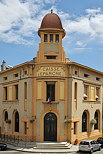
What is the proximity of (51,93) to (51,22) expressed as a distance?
10423mm

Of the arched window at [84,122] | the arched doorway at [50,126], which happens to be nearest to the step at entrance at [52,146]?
the arched doorway at [50,126]

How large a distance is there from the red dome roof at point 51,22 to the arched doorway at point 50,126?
12.6 metres

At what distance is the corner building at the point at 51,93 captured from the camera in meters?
30.9

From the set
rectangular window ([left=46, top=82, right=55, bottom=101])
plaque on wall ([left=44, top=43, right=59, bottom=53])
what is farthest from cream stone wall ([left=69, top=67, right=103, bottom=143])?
plaque on wall ([left=44, top=43, right=59, bottom=53])

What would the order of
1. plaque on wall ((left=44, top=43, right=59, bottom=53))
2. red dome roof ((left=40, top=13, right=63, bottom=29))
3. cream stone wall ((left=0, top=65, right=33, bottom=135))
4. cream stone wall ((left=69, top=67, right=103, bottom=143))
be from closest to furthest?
cream stone wall ((left=69, top=67, right=103, bottom=143))
cream stone wall ((left=0, top=65, right=33, bottom=135))
plaque on wall ((left=44, top=43, right=59, bottom=53))
red dome roof ((left=40, top=13, right=63, bottom=29))

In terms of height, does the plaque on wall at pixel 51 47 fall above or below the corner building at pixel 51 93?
above

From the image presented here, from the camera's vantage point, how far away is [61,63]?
31.2 metres

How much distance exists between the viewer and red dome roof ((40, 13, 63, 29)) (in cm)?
3278

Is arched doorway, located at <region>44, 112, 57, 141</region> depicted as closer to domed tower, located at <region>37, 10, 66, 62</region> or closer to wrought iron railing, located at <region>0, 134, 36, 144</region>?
wrought iron railing, located at <region>0, 134, 36, 144</region>

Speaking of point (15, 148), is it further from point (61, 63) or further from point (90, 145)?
point (61, 63)

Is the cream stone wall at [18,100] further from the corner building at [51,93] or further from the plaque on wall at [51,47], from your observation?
the plaque on wall at [51,47]

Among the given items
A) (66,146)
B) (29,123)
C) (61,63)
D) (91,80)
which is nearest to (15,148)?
(29,123)

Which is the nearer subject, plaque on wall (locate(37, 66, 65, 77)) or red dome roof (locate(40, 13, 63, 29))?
plaque on wall (locate(37, 66, 65, 77))

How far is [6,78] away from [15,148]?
14056mm
